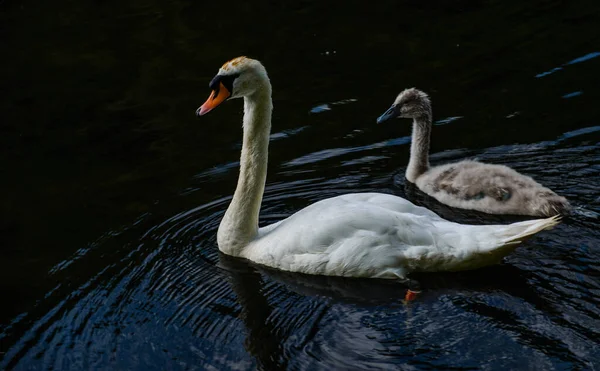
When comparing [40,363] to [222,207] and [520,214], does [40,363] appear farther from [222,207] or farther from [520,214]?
[520,214]

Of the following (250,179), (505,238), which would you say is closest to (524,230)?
(505,238)

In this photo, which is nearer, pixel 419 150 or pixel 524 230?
pixel 524 230

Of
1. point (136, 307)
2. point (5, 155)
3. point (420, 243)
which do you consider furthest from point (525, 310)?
point (5, 155)

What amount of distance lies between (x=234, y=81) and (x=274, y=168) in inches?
94.1

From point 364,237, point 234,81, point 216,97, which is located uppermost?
point 234,81

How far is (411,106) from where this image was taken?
9.59m

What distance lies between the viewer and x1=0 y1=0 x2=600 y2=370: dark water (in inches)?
244

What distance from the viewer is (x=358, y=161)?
31.4ft

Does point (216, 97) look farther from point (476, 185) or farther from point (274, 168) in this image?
point (476, 185)

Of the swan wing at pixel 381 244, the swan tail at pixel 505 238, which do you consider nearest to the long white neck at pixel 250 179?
the swan wing at pixel 381 244

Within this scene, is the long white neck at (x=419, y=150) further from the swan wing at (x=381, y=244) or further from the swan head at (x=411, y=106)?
the swan wing at (x=381, y=244)

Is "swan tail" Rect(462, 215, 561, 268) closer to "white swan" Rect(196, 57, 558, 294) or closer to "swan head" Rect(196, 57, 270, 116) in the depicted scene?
"white swan" Rect(196, 57, 558, 294)

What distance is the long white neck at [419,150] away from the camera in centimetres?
918

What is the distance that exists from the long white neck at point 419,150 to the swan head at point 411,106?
8 centimetres
